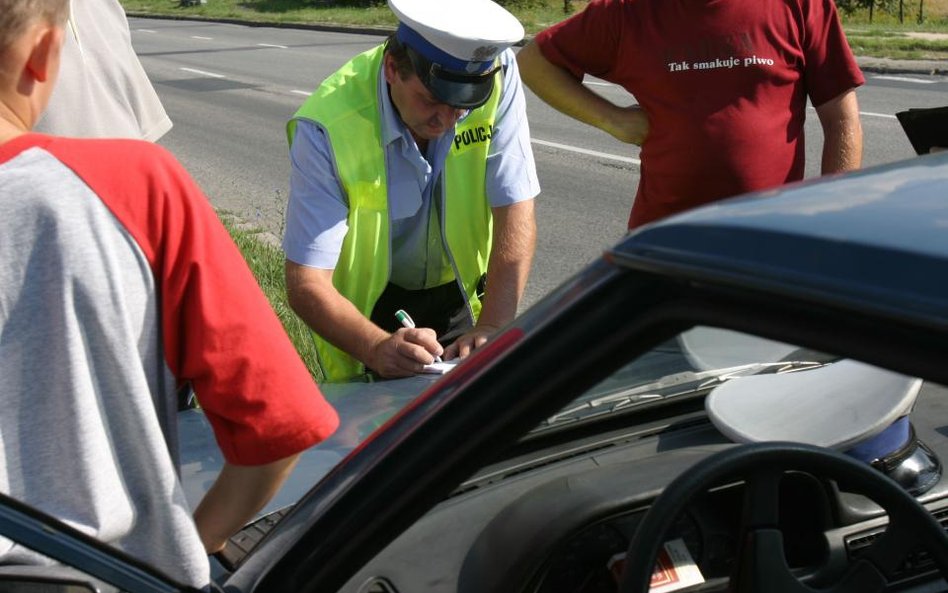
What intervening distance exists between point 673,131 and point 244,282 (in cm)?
229

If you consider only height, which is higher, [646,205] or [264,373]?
[264,373]

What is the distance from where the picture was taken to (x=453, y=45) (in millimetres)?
2879

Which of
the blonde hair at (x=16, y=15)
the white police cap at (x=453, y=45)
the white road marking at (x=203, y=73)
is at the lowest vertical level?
the white road marking at (x=203, y=73)

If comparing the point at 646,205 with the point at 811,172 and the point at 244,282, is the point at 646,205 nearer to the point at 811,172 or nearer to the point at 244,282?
the point at 244,282

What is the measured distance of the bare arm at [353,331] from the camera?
2.87 metres

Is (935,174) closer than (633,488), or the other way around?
(935,174)

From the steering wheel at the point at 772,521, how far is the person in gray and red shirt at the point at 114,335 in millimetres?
436

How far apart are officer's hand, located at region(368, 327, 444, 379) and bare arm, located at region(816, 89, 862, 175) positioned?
1.34 m

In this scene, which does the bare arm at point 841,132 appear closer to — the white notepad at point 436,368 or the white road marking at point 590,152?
the white notepad at point 436,368

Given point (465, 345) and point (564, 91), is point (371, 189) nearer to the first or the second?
point (465, 345)

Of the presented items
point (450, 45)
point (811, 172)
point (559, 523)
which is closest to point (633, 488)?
point (559, 523)

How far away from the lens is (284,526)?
1.58m

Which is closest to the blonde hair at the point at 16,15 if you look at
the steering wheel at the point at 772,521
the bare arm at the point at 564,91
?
the steering wheel at the point at 772,521

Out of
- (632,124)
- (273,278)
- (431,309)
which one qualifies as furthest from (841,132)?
(273,278)
